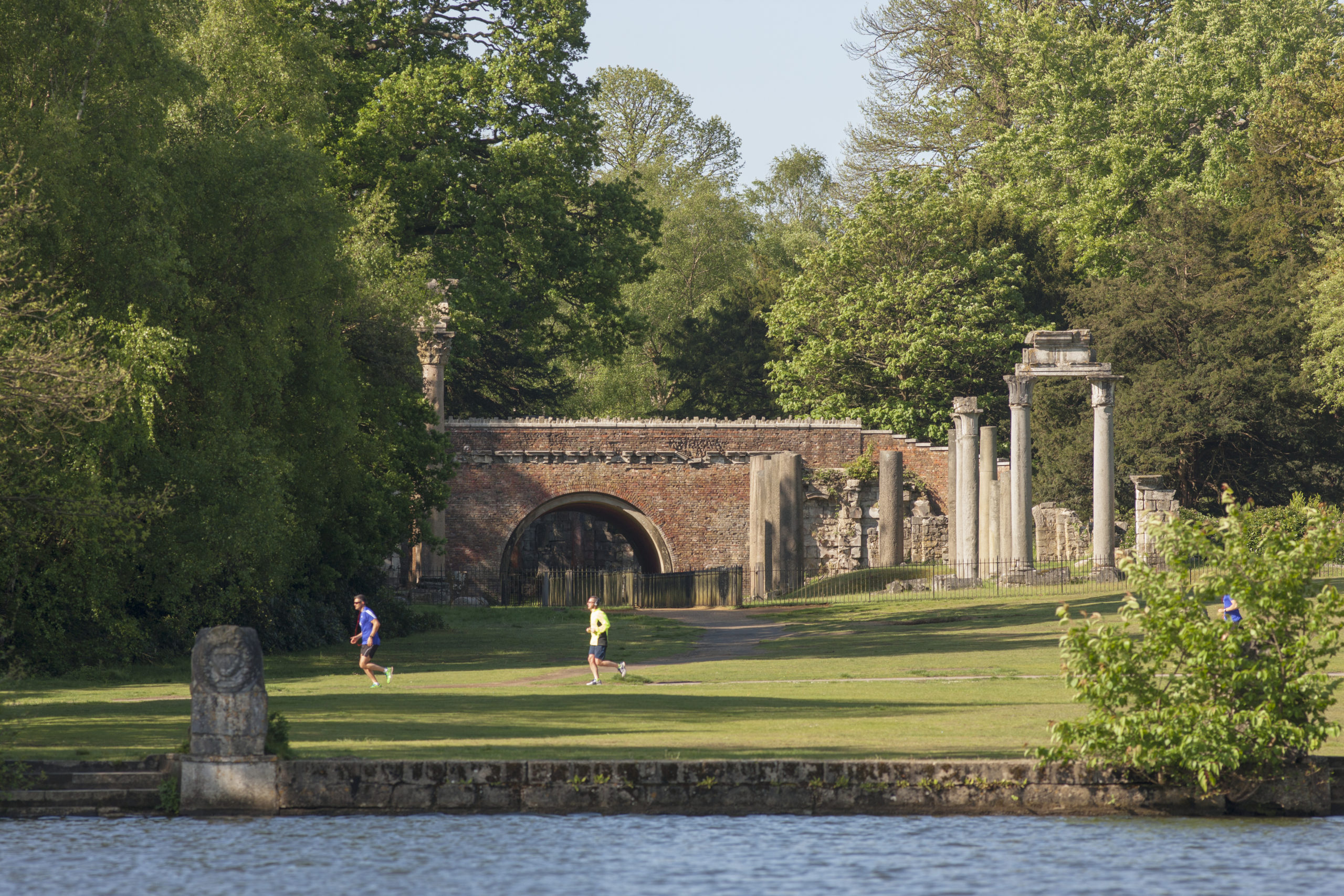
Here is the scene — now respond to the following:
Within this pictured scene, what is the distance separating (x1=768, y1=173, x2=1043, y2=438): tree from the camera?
2098 inches

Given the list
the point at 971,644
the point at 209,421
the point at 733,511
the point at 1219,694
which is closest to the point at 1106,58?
the point at 733,511

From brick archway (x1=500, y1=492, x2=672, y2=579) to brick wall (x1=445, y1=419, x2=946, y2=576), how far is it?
0.15 meters

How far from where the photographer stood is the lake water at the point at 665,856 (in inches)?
466

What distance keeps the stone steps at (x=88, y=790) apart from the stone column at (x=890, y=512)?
33.2 meters

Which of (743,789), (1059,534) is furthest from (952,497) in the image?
(743,789)

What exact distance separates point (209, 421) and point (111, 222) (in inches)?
148

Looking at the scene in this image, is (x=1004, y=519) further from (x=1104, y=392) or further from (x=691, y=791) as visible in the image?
(x=691, y=791)

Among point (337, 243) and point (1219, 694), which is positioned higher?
point (337, 243)

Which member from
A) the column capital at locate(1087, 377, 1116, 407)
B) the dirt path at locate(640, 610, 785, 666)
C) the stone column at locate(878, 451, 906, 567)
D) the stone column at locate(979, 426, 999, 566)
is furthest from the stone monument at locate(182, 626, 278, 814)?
the stone column at locate(878, 451, 906, 567)

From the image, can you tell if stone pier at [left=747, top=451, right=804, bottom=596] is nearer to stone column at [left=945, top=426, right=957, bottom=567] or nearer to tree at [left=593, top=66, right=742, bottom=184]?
stone column at [left=945, top=426, right=957, bottom=567]

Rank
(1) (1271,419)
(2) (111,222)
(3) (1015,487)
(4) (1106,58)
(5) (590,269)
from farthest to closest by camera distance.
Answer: (4) (1106,58) → (1) (1271,419) → (5) (590,269) → (3) (1015,487) → (2) (111,222)

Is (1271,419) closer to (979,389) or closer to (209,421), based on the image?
(979,389)

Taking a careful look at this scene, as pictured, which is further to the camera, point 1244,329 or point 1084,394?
point 1084,394

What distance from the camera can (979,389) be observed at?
54156 millimetres
